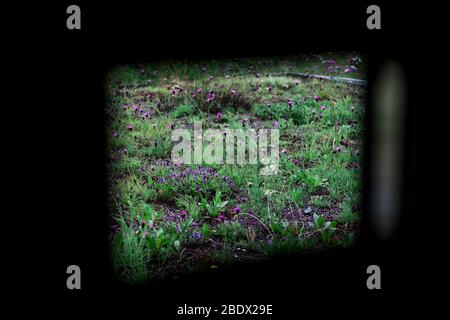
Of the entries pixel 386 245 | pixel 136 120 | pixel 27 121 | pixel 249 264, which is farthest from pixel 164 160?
pixel 386 245

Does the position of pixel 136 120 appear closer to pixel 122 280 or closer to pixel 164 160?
pixel 164 160

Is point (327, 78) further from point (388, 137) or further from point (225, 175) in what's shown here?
point (388, 137)

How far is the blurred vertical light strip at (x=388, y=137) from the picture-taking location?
141 centimetres

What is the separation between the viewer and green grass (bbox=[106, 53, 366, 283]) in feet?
6.55

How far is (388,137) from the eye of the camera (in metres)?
1.42

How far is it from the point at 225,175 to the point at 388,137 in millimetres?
1443

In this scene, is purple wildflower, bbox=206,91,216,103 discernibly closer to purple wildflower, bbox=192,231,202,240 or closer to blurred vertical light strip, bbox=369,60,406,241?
purple wildflower, bbox=192,231,202,240

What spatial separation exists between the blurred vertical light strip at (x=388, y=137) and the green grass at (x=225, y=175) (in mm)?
111

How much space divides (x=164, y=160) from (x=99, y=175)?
1478mm

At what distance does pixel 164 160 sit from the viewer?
297 cm

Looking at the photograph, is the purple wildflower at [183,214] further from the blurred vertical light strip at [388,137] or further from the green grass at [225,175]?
the blurred vertical light strip at [388,137]

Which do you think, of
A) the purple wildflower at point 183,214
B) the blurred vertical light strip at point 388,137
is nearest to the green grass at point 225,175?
the purple wildflower at point 183,214

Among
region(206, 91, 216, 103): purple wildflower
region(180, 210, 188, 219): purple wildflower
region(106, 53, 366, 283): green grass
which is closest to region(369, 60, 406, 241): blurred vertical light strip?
region(106, 53, 366, 283): green grass

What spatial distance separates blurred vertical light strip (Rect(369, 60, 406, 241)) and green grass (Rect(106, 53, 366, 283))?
0.11m
